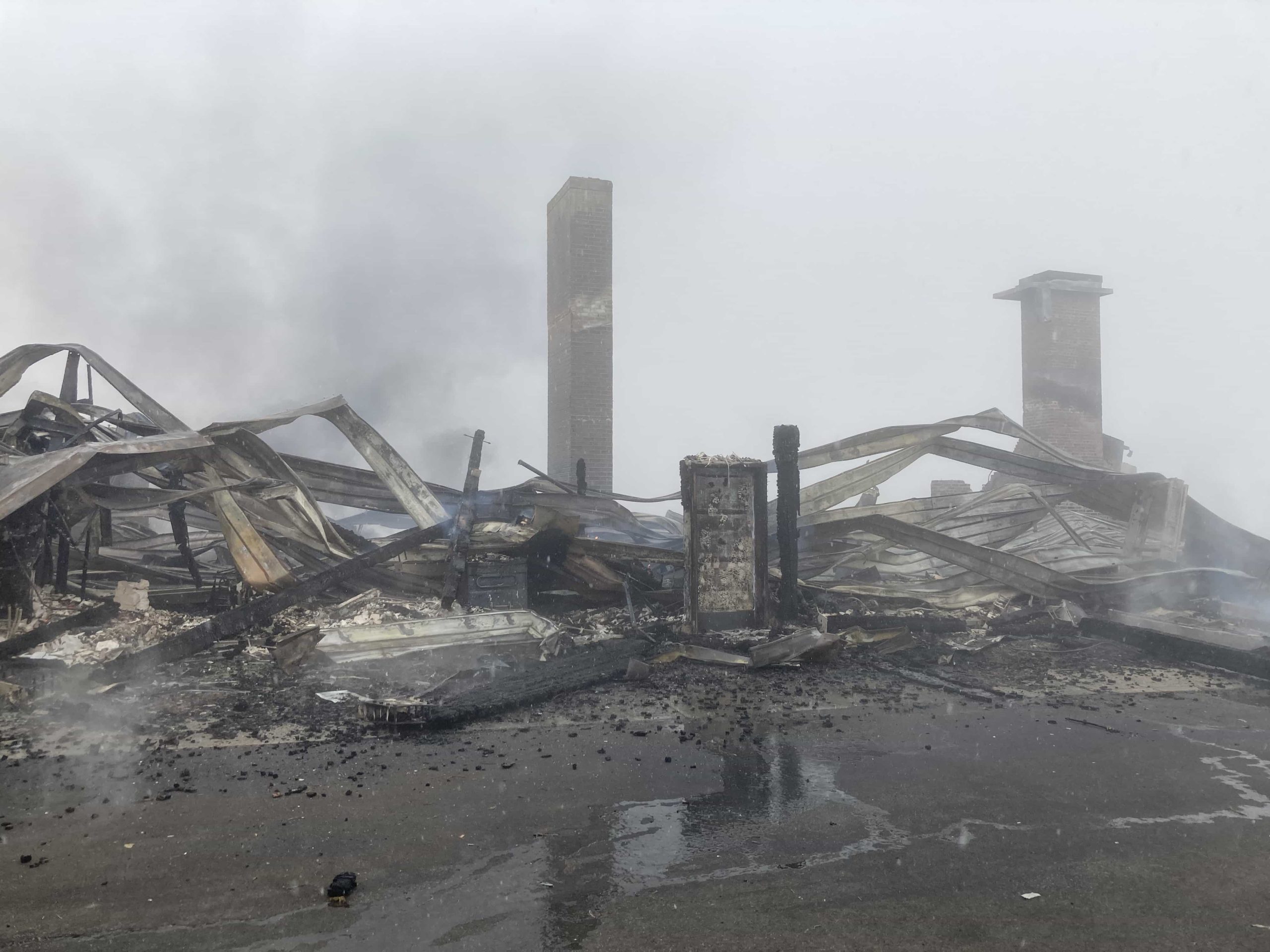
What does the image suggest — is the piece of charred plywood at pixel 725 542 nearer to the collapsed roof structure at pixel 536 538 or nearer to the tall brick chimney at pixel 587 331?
the collapsed roof structure at pixel 536 538

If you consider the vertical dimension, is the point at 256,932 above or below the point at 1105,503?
below

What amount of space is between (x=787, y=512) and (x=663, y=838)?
530 cm

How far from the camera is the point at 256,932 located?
2.61 metres

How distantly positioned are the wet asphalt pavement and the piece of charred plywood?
2.68 m

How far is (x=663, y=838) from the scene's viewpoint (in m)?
3.38

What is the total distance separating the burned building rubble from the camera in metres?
6.83

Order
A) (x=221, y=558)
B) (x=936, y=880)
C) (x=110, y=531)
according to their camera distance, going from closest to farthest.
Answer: (x=936, y=880) < (x=110, y=531) < (x=221, y=558)

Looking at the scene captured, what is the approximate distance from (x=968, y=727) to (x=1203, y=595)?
6.78 m

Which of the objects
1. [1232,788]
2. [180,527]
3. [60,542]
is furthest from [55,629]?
[1232,788]

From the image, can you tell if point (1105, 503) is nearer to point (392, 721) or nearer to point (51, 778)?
point (392, 721)

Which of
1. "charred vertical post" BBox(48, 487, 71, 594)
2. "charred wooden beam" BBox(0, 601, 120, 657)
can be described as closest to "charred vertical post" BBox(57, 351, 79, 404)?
"charred vertical post" BBox(48, 487, 71, 594)

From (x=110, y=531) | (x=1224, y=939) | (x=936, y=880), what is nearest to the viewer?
(x=1224, y=939)

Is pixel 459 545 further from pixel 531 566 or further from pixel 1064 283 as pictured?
pixel 1064 283

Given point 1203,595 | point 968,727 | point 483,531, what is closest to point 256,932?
point 968,727
